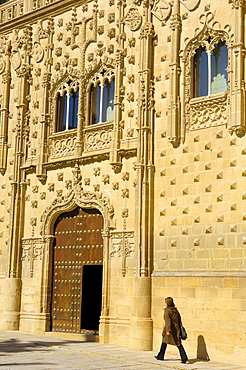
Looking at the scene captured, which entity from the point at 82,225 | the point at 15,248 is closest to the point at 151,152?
the point at 82,225

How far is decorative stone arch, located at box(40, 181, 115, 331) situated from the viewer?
17.9 metres

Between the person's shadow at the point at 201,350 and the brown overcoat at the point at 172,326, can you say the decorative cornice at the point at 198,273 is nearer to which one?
the brown overcoat at the point at 172,326

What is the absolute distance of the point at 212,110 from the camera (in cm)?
1602

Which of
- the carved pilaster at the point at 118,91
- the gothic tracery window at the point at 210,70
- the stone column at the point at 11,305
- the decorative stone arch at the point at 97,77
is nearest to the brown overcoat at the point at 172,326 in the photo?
the carved pilaster at the point at 118,91

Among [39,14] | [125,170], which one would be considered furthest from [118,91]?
[39,14]

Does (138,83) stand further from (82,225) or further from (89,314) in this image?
(89,314)

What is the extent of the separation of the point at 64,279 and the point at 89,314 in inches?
57.4

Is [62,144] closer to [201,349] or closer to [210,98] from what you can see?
[210,98]

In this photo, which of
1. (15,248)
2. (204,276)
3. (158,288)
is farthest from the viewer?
(15,248)

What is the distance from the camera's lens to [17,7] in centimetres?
2262

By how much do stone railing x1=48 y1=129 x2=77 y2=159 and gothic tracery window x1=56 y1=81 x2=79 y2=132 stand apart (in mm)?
318

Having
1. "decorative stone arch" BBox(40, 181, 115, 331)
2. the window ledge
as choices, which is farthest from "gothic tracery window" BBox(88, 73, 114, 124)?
the window ledge

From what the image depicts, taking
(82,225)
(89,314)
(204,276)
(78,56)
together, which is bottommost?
(89,314)

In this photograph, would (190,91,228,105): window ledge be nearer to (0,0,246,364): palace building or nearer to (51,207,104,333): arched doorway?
(0,0,246,364): palace building
